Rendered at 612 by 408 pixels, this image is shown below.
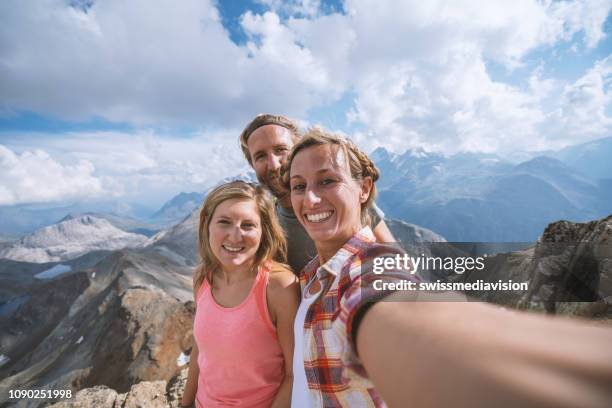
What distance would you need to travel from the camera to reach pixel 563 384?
30.8 inches

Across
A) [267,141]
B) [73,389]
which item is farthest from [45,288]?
[267,141]

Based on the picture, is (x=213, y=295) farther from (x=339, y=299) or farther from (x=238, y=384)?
(x=339, y=299)

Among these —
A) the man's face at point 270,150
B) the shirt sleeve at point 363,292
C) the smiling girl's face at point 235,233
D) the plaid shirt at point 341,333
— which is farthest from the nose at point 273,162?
the shirt sleeve at point 363,292

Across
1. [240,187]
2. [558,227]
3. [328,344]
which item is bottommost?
[328,344]

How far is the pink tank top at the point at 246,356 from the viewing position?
3.14 m

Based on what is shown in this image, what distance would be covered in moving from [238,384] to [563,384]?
10.0ft

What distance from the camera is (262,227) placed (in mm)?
3844

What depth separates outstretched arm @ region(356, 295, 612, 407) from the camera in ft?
2.59

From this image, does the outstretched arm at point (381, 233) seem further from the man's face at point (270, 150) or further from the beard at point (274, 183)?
the man's face at point (270, 150)

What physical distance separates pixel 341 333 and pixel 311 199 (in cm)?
115

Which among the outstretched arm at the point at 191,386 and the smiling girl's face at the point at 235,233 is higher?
the smiling girl's face at the point at 235,233

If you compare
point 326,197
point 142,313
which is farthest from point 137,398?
point 142,313

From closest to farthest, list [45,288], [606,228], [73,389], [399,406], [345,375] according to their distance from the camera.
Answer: [399,406] → [345,375] → [606,228] → [73,389] → [45,288]

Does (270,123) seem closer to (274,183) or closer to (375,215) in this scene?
(274,183)
